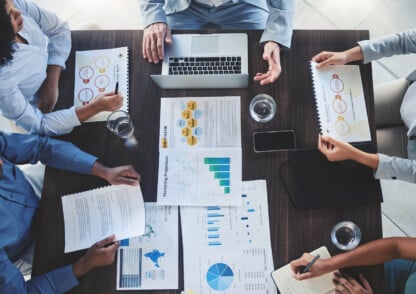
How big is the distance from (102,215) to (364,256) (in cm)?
75

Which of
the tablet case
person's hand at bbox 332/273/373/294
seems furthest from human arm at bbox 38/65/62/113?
person's hand at bbox 332/273/373/294

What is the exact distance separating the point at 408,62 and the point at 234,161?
1.31 metres

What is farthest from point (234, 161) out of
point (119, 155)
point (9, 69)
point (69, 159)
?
point (9, 69)

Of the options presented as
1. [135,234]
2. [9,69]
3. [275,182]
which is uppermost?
[9,69]

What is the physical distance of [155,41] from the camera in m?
1.14

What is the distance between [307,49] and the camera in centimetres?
115

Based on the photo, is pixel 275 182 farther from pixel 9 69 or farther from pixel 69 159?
pixel 9 69

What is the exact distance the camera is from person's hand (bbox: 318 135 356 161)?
3.34ft

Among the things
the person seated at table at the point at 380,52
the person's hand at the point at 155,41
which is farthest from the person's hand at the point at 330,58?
the person's hand at the point at 155,41

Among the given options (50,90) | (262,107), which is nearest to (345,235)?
(262,107)

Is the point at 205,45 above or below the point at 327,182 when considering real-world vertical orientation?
above

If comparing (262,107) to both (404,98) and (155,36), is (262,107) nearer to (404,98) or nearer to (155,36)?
(155,36)

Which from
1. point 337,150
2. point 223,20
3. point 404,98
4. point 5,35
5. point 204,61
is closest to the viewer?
point 5,35

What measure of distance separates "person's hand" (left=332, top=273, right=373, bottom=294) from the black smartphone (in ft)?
1.28
